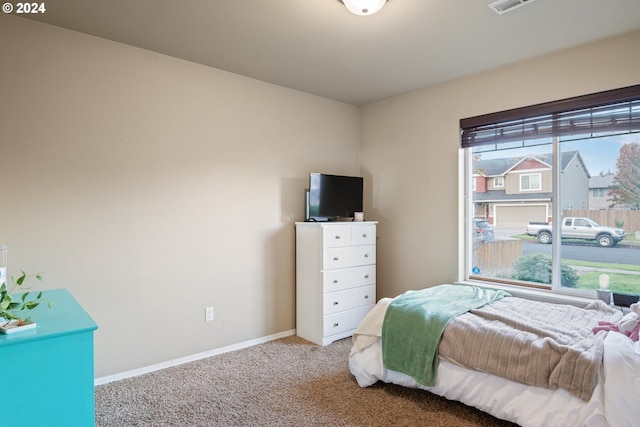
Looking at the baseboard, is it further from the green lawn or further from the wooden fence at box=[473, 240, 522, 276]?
the green lawn

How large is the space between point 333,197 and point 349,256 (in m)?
0.65

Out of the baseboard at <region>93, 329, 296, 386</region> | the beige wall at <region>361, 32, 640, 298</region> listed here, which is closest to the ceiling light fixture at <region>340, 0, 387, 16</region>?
the beige wall at <region>361, 32, 640, 298</region>

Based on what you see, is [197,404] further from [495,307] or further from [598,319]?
[598,319]

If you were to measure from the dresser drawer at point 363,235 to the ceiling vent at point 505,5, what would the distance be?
6.89ft

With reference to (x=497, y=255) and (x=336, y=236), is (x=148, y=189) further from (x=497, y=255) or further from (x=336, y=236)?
(x=497, y=255)

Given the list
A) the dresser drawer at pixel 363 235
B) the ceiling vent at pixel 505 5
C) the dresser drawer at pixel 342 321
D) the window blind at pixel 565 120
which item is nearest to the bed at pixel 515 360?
the dresser drawer at pixel 342 321

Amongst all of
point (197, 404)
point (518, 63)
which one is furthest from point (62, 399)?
point (518, 63)

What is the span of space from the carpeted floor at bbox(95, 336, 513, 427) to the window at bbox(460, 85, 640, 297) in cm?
150

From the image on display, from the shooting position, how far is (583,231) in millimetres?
2834

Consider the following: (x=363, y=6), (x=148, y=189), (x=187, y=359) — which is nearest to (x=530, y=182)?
(x=363, y=6)

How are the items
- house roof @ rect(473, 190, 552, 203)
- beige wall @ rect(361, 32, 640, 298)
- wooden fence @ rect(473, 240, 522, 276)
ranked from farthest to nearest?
wooden fence @ rect(473, 240, 522, 276), house roof @ rect(473, 190, 552, 203), beige wall @ rect(361, 32, 640, 298)

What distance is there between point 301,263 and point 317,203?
2.07 feet

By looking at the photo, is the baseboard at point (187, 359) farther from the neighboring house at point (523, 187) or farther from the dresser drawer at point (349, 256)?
the neighboring house at point (523, 187)

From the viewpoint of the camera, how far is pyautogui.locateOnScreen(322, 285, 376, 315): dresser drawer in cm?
335
